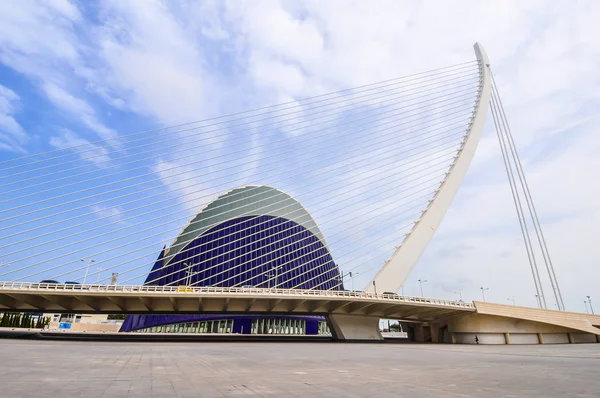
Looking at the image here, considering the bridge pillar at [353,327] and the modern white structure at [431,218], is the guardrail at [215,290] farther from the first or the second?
the bridge pillar at [353,327]

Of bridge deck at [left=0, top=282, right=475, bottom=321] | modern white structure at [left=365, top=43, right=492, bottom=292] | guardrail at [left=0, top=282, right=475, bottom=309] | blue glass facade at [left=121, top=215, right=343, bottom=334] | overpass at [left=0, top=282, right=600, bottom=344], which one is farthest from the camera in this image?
blue glass facade at [left=121, top=215, right=343, bottom=334]

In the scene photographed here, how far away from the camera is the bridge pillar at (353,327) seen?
128ft

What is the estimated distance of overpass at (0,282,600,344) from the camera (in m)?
30.1

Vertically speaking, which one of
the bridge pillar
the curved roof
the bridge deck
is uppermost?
the curved roof

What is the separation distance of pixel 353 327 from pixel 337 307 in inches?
186

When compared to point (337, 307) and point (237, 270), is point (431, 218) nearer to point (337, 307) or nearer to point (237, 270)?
point (337, 307)

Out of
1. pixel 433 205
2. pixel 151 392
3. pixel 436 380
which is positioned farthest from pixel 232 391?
pixel 433 205

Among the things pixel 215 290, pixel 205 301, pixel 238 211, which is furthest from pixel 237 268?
pixel 215 290

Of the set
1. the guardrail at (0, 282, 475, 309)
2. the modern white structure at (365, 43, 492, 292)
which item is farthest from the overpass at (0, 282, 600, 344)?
the modern white structure at (365, 43, 492, 292)

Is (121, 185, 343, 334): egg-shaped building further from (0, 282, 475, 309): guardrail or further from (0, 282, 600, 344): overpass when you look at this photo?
(0, 282, 475, 309): guardrail

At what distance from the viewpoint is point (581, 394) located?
19.2 ft

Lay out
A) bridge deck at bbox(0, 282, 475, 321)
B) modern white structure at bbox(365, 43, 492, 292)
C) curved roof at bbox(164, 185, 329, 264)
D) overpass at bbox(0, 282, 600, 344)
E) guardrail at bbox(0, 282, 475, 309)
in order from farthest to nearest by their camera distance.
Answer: curved roof at bbox(164, 185, 329, 264) < modern white structure at bbox(365, 43, 492, 292) < overpass at bbox(0, 282, 600, 344) < bridge deck at bbox(0, 282, 475, 321) < guardrail at bbox(0, 282, 475, 309)

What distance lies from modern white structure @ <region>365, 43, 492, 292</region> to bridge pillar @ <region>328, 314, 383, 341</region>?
5642 mm

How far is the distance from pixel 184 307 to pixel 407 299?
77.0 feet
